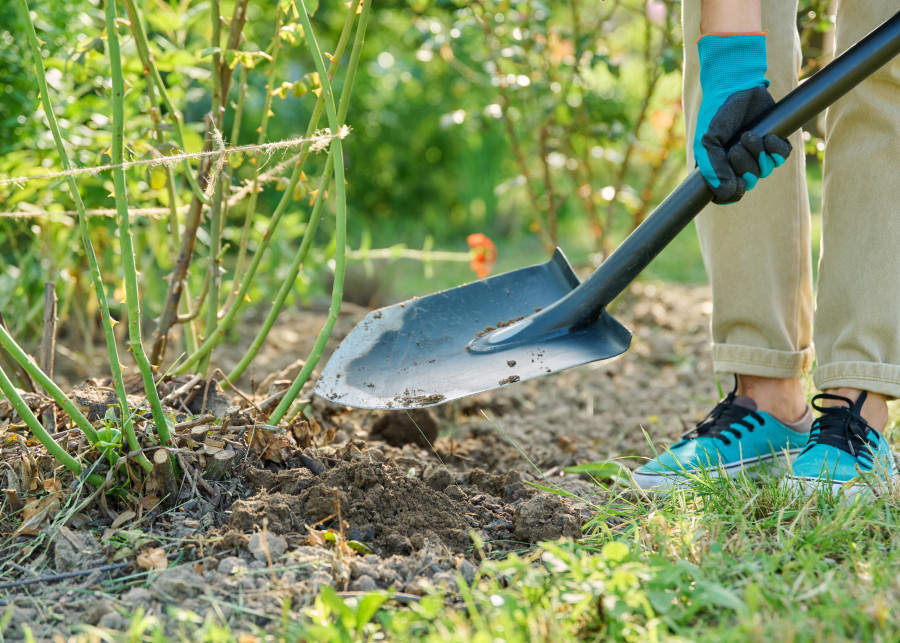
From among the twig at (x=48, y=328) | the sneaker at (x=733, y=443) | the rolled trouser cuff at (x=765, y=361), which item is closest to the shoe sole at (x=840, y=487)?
the sneaker at (x=733, y=443)

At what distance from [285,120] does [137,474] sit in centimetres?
347

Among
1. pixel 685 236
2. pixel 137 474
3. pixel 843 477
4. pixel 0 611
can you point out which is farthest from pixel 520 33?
pixel 685 236

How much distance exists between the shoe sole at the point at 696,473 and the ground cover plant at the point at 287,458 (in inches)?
1.7

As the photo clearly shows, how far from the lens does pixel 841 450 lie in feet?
4.90

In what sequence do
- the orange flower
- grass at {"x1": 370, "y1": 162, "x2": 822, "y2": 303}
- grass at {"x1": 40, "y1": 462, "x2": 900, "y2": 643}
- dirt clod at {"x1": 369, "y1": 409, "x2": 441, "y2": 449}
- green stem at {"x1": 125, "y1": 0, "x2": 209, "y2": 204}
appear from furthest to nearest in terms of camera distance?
grass at {"x1": 370, "y1": 162, "x2": 822, "y2": 303}
the orange flower
dirt clod at {"x1": 369, "y1": 409, "x2": 441, "y2": 449}
green stem at {"x1": 125, "y1": 0, "x2": 209, "y2": 204}
grass at {"x1": 40, "y1": 462, "x2": 900, "y2": 643}

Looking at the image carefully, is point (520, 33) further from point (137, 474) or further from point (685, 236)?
point (685, 236)

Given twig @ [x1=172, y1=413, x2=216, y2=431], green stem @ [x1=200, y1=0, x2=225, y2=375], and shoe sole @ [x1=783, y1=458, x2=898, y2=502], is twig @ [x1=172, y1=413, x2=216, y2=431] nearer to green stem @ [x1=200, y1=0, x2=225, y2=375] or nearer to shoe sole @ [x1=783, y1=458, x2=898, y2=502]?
green stem @ [x1=200, y1=0, x2=225, y2=375]

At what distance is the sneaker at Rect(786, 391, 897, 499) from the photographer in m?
1.43

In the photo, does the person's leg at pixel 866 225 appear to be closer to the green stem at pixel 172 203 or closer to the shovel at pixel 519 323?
the shovel at pixel 519 323

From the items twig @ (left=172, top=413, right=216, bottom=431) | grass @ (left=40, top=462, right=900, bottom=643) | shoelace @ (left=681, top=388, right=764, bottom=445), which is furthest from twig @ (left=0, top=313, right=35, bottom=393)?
shoelace @ (left=681, top=388, right=764, bottom=445)

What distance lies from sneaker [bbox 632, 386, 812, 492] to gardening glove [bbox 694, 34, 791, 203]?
1.69ft

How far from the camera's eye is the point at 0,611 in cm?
108

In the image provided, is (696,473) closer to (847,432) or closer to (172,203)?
(847,432)

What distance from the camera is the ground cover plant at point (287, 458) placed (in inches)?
39.6
